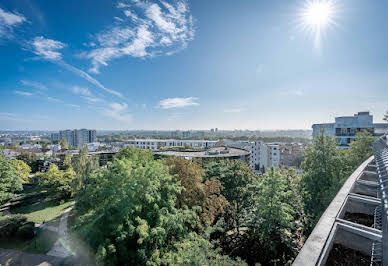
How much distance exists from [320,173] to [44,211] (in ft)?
89.3

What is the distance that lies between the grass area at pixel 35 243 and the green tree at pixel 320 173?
1883 cm

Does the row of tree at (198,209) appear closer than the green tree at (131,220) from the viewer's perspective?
No

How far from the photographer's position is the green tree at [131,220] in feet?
21.0

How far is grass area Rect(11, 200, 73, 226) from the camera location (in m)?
→ 17.7

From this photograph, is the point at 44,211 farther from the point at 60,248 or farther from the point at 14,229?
the point at 60,248

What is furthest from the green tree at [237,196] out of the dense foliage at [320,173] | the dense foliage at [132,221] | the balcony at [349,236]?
the balcony at [349,236]

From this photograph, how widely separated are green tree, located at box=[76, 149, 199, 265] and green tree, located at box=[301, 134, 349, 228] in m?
8.81

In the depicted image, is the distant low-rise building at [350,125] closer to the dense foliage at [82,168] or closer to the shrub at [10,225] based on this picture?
the dense foliage at [82,168]

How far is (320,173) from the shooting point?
1242 cm

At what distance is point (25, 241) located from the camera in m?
14.2

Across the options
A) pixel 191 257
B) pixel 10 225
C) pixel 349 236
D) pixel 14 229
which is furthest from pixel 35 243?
pixel 349 236

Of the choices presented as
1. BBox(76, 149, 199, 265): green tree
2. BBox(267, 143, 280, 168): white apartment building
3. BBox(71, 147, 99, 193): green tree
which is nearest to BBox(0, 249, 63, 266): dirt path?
BBox(76, 149, 199, 265): green tree

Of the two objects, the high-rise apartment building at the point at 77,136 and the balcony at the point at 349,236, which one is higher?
the balcony at the point at 349,236

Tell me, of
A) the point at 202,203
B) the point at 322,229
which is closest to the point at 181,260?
the point at 202,203
